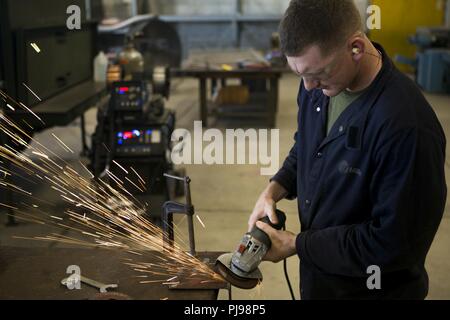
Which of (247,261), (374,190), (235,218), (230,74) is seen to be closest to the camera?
(374,190)

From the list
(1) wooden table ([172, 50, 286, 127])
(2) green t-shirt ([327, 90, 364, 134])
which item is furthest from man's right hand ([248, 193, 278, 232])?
(1) wooden table ([172, 50, 286, 127])

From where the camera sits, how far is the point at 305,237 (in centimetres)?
144

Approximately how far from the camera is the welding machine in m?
3.67

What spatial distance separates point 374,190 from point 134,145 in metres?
2.58

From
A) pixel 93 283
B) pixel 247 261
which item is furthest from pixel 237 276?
pixel 93 283

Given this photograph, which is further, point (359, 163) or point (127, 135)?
point (127, 135)

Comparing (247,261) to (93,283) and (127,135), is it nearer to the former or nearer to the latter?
(93,283)

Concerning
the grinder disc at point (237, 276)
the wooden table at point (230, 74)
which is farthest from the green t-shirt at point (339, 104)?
the wooden table at point (230, 74)

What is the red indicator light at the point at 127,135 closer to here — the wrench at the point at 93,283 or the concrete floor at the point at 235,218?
the concrete floor at the point at 235,218

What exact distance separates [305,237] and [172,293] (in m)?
0.39

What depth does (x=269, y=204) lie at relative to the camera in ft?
5.37

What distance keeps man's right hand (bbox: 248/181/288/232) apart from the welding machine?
2.01 meters

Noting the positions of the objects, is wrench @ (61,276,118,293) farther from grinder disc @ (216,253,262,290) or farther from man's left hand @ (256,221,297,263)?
man's left hand @ (256,221,297,263)

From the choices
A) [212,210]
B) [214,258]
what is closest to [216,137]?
[212,210]
